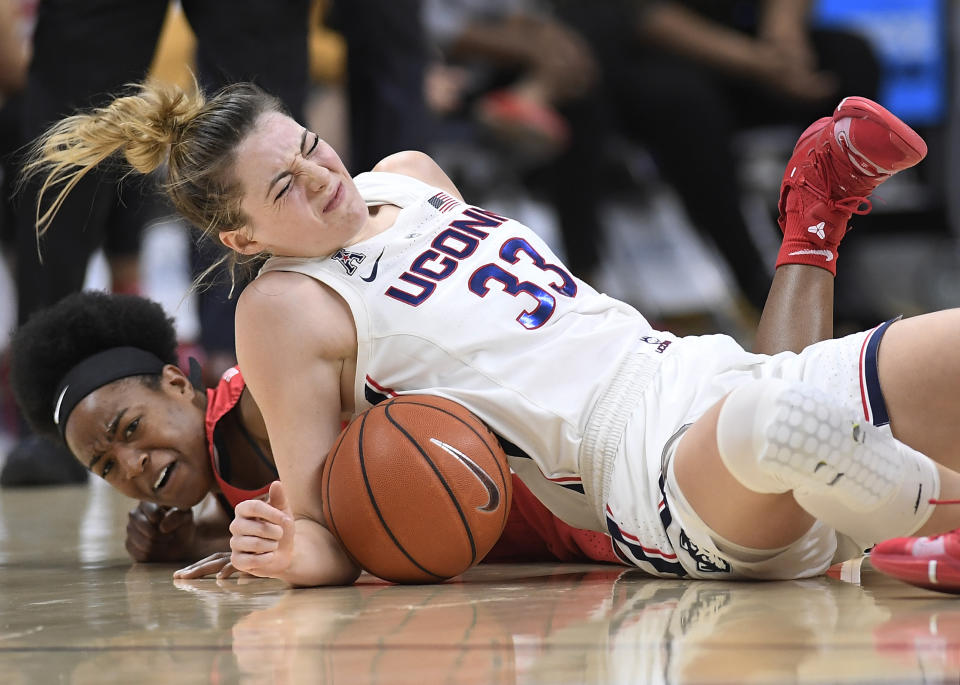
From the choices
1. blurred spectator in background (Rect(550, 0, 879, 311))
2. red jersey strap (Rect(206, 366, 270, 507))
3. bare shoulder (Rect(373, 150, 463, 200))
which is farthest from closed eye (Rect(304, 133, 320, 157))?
blurred spectator in background (Rect(550, 0, 879, 311))

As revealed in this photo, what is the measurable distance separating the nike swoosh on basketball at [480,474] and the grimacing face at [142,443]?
738 mm

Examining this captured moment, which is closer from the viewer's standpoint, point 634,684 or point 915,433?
point 634,684

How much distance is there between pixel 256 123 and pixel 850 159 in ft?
3.97

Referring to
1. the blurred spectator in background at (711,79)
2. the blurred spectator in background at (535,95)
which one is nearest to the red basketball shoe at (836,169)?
the blurred spectator in background at (711,79)

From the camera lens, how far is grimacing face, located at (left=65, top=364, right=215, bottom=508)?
2.38 meters

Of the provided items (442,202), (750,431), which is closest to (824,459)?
(750,431)

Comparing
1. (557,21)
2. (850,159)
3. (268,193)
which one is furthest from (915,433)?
(557,21)

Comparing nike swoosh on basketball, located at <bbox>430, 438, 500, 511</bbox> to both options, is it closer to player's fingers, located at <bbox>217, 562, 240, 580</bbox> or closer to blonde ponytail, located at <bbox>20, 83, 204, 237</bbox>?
player's fingers, located at <bbox>217, 562, 240, 580</bbox>

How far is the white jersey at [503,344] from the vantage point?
2045 mm

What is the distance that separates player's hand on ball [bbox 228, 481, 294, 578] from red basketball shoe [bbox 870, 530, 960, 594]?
2.82ft

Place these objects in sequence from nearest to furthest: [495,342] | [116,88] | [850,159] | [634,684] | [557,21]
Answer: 1. [634,684]
2. [495,342]
3. [850,159]
4. [116,88]
5. [557,21]

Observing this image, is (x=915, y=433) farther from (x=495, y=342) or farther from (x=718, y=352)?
(x=495, y=342)

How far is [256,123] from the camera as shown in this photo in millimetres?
2150

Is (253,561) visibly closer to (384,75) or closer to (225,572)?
(225,572)
